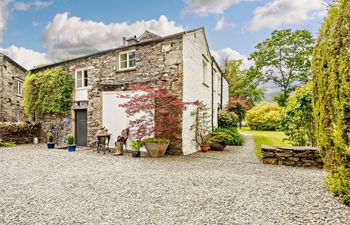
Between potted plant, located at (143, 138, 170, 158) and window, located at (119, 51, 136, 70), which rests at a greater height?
window, located at (119, 51, 136, 70)

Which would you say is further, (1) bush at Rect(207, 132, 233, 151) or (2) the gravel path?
(1) bush at Rect(207, 132, 233, 151)

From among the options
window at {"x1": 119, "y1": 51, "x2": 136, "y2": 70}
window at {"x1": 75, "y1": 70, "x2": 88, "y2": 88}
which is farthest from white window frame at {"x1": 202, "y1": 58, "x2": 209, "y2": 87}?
window at {"x1": 75, "y1": 70, "x2": 88, "y2": 88}

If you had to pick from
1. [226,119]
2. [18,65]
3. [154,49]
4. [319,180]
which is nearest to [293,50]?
[226,119]

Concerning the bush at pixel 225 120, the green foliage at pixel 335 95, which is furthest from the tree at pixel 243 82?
the green foliage at pixel 335 95

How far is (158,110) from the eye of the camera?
796 centimetres

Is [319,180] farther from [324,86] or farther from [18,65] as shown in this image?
[18,65]

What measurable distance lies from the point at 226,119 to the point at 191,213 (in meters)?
12.0

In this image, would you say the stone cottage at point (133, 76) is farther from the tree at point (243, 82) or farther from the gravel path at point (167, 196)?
the tree at point (243, 82)

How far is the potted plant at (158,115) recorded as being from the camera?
7950 millimetres

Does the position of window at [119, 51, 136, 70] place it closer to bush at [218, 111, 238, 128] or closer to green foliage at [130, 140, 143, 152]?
green foliage at [130, 140, 143, 152]

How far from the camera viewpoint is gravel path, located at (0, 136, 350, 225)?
2.95m

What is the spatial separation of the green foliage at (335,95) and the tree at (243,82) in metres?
22.7

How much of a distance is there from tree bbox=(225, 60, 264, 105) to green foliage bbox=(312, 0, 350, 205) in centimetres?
2273

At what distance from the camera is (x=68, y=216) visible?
3014 mm
